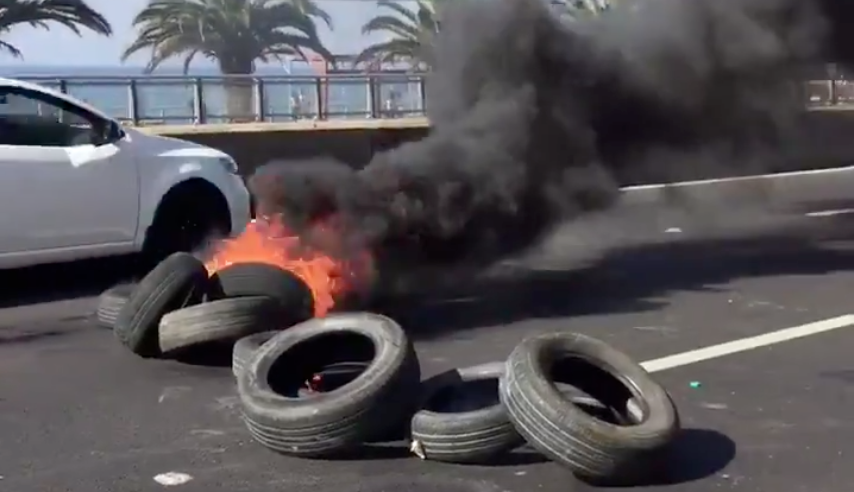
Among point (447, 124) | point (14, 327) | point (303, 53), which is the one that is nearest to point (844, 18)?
point (447, 124)

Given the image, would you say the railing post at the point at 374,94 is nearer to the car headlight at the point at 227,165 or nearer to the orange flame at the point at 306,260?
the car headlight at the point at 227,165

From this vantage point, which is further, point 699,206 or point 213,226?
point 699,206

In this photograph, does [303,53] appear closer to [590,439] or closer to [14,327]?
[14,327]

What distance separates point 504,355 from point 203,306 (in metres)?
1.74

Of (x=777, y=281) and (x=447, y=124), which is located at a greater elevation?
(x=447, y=124)

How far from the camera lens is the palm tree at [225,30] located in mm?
23219

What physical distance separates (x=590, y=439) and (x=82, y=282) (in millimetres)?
6591

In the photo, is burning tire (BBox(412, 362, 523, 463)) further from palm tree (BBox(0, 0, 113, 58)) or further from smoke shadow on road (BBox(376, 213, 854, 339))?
palm tree (BBox(0, 0, 113, 58))

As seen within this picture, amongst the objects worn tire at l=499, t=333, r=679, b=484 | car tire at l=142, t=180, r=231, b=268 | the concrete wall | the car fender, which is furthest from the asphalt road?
the concrete wall

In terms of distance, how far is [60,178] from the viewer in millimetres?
9484

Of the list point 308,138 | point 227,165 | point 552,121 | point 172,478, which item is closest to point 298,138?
point 308,138

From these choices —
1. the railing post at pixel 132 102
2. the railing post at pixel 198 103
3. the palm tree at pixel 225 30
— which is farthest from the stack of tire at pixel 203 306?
the palm tree at pixel 225 30

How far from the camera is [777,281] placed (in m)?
9.87

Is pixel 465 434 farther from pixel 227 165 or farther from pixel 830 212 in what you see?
pixel 830 212
